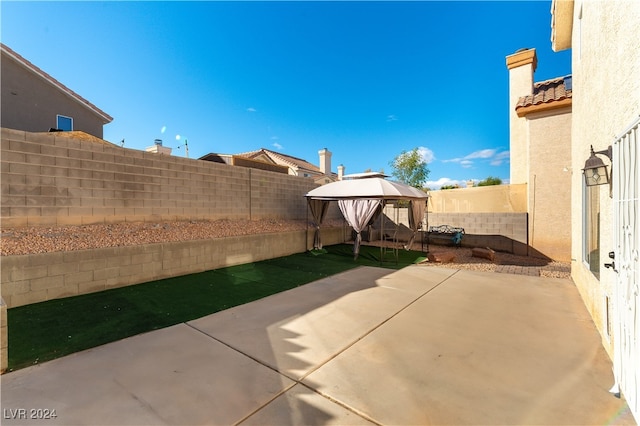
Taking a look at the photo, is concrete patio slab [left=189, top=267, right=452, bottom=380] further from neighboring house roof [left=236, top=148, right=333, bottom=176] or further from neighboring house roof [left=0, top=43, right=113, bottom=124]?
neighboring house roof [left=236, top=148, right=333, bottom=176]

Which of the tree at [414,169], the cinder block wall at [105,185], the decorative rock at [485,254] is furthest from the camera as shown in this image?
the tree at [414,169]

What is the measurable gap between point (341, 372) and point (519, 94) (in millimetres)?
12371

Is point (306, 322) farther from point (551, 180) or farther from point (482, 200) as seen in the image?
point (482, 200)

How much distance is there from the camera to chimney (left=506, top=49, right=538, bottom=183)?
966 cm

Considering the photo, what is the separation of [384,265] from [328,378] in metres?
5.30

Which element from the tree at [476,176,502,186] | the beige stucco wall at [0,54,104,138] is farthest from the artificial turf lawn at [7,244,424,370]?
the tree at [476,176,502,186]

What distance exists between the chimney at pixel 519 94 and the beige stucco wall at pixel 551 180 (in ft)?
5.09

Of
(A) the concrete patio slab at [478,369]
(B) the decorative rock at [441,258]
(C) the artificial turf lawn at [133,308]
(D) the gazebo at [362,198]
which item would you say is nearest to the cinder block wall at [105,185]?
(C) the artificial turf lawn at [133,308]

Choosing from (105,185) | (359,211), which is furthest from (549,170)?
(105,185)

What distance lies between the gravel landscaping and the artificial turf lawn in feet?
2.91

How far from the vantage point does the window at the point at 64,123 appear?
11.5m

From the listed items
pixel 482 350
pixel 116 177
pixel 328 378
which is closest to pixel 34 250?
pixel 116 177

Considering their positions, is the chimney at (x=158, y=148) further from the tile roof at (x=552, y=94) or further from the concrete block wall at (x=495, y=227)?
the tile roof at (x=552, y=94)

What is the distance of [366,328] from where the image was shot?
343cm
